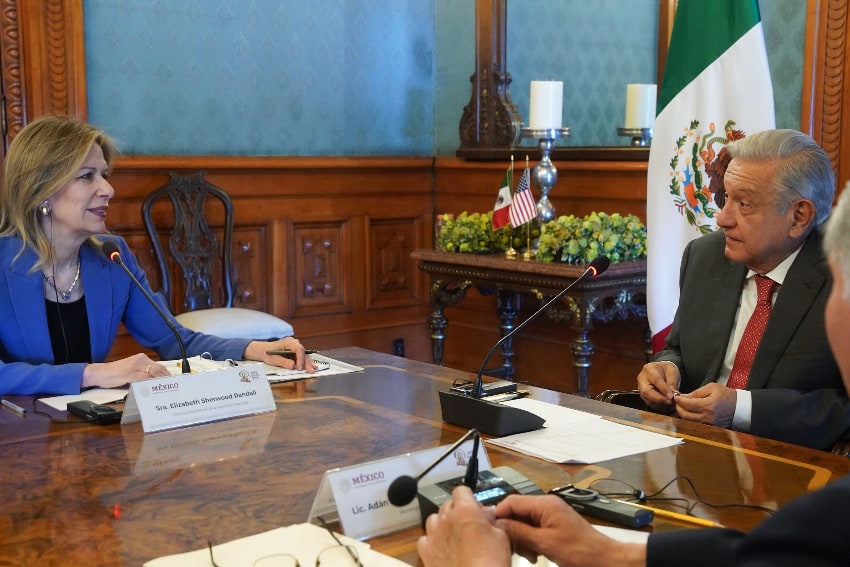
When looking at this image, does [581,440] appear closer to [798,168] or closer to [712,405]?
[712,405]

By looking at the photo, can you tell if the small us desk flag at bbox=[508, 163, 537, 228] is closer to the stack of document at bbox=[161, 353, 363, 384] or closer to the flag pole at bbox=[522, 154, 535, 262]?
the flag pole at bbox=[522, 154, 535, 262]

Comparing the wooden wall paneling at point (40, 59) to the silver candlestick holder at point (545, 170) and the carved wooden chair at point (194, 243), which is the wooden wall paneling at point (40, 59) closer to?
the carved wooden chair at point (194, 243)

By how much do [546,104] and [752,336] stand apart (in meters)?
2.12

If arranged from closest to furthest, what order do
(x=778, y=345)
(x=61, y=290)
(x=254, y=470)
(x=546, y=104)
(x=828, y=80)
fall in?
1. (x=254, y=470)
2. (x=778, y=345)
3. (x=61, y=290)
4. (x=828, y=80)
5. (x=546, y=104)

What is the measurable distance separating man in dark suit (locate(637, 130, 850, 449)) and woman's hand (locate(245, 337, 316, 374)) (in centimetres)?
84

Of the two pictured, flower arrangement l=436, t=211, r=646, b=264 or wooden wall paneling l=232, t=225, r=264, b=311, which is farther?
wooden wall paneling l=232, t=225, r=264, b=311

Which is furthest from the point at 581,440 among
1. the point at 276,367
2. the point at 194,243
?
the point at 194,243

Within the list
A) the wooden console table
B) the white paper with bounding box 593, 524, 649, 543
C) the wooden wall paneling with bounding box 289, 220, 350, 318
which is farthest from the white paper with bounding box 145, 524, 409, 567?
the wooden wall paneling with bounding box 289, 220, 350, 318

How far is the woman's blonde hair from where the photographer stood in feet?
8.91

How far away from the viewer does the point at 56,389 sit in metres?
2.31

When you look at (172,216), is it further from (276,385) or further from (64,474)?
(64,474)

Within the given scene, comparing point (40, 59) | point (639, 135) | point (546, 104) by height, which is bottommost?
point (639, 135)

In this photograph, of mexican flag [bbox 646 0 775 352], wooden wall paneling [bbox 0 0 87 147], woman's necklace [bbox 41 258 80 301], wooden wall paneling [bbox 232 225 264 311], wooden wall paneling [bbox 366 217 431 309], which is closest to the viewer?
woman's necklace [bbox 41 258 80 301]

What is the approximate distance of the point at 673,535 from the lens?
1308mm
